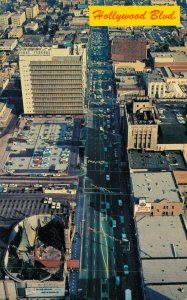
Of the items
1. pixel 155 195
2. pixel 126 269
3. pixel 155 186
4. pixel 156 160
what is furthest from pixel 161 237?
pixel 156 160

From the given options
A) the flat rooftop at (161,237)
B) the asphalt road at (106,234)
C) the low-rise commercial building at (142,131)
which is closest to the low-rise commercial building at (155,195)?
the flat rooftop at (161,237)

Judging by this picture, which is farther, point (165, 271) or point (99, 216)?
point (99, 216)

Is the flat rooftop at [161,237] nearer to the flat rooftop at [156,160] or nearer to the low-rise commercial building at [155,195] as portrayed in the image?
the low-rise commercial building at [155,195]

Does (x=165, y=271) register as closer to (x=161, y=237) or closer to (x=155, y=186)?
(x=161, y=237)

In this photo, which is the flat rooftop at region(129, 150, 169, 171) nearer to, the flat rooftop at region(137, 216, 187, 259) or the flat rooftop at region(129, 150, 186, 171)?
the flat rooftop at region(129, 150, 186, 171)

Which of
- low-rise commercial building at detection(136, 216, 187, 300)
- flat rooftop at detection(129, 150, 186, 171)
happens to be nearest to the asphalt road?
low-rise commercial building at detection(136, 216, 187, 300)

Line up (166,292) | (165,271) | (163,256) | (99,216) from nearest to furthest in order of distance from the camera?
(166,292)
(165,271)
(163,256)
(99,216)
